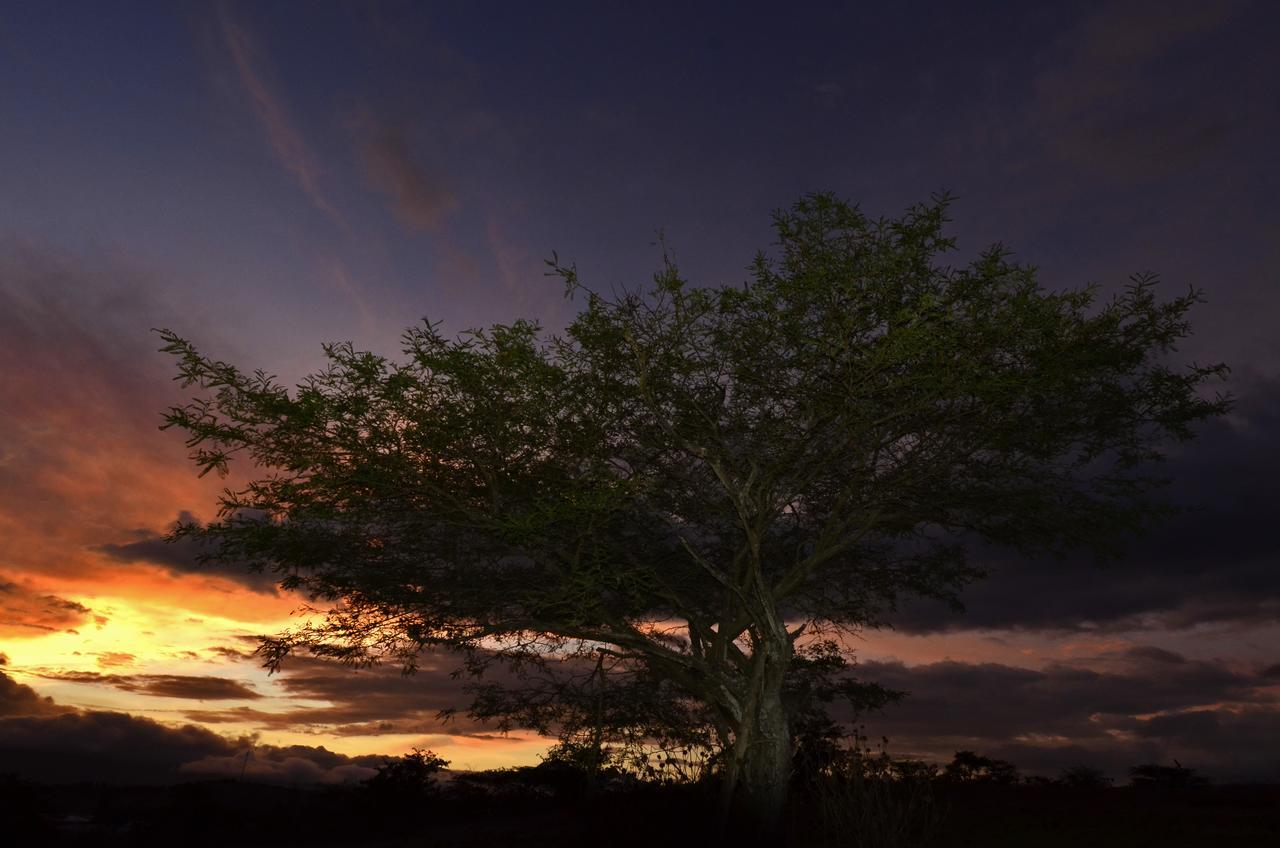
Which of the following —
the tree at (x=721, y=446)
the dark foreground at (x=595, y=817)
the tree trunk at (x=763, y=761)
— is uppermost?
the tree at (x=721, y=446)

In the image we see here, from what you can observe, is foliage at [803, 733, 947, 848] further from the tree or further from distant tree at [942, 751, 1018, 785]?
distant tree at [942, 751, 1018, 785]

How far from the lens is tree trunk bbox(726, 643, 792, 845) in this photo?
19.4m

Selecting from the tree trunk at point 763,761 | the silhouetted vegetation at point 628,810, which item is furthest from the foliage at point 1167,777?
the tree trunk at point 763,761

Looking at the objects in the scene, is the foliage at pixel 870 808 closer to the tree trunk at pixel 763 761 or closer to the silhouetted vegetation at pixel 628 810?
the silhouetted vegetation at pixel 628 810

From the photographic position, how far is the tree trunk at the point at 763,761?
1936 cm

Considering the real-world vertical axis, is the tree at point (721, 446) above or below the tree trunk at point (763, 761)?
above

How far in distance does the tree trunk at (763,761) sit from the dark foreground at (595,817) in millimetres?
665

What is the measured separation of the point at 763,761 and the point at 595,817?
374 centimetres

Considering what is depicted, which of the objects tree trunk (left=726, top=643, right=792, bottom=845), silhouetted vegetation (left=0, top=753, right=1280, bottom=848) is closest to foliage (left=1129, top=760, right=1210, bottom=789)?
silhouetted vegetation (left=0, top=753, right=1280, bottom=848)

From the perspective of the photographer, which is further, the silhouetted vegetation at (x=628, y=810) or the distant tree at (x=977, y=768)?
the distant tree at (x=977, y=768)

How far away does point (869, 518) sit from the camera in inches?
864

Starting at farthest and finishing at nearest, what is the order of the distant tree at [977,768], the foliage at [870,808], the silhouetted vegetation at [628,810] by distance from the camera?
the distant tree at [977,768]
the silhouetted vegetation at [628,810]
the foliage at [870,808]

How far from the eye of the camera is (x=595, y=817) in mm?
20234

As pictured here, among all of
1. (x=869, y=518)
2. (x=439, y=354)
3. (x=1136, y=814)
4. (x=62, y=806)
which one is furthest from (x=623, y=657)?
(x=62, y=806)
